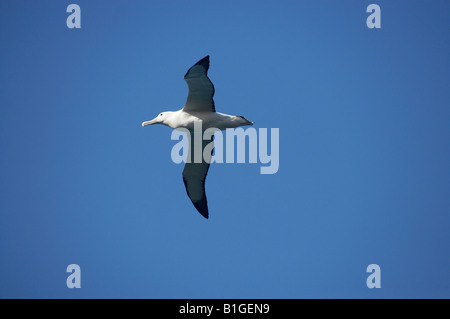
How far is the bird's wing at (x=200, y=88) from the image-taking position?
53.6 feet

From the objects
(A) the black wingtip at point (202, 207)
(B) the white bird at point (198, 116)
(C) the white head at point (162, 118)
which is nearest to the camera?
(B) the white bird at point (198, 116)

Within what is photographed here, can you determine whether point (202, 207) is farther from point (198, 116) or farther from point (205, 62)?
point (205, 62)

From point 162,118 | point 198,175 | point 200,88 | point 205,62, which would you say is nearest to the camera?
point 205,62

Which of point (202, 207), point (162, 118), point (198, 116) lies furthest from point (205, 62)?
point (202, 207)

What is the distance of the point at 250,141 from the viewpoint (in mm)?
20172

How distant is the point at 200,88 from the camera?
1695 centimetres

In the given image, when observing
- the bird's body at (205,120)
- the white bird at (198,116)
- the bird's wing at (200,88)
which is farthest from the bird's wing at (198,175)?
the bird's wing at (200,88)

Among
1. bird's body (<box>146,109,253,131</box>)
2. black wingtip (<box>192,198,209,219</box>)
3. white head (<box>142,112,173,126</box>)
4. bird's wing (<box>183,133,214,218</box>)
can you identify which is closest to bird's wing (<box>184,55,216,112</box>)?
bird's body (<box>146,109,253,131</box>)

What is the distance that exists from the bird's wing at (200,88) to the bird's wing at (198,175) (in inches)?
58.0

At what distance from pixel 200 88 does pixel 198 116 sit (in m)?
0.93

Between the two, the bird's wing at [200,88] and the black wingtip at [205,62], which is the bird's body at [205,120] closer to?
the bird's wing at [200,88]

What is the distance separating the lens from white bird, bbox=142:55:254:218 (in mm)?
16578

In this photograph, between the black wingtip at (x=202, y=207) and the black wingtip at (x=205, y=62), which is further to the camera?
the black wingtip at (x=202, y=207)
